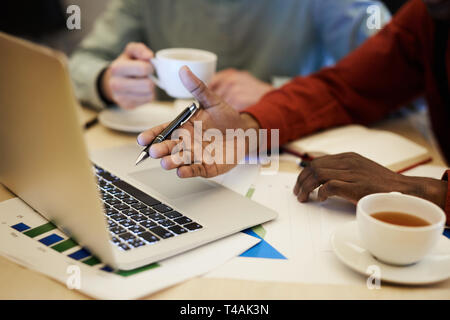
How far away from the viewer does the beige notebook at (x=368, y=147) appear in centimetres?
88

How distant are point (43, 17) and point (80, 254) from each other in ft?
6.13

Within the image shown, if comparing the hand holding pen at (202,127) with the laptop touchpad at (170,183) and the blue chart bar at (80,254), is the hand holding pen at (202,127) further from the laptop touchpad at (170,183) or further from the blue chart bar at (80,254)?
the blue chart bar at (80,254)

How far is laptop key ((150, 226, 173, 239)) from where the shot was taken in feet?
1.96

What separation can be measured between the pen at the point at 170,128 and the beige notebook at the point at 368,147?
0.26m

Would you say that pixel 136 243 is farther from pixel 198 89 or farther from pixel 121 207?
pixel 198 89

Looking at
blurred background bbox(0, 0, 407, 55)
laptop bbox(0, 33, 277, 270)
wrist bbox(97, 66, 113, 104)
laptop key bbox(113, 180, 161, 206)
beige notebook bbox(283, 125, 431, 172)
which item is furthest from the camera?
blurred background bbox(0, 0, 407, 55)

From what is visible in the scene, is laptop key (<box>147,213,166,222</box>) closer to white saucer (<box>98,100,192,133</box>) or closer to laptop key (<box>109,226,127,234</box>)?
laptop key (<box>109,226,127,234</box>)

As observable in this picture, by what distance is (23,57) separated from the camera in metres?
0.51

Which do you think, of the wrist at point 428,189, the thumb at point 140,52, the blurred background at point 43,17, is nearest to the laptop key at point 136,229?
the wrist at point 428,189

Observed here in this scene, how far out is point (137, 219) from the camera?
63cm

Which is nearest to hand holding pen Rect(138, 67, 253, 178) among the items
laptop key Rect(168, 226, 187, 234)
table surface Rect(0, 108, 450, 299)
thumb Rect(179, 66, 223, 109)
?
thumb Rect(179, 66, 223, 109)

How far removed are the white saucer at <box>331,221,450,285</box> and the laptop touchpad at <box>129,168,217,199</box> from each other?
241mm

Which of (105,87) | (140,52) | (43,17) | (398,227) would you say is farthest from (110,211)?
(43,17)

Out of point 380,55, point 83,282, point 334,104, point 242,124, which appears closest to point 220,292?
point 83,282
